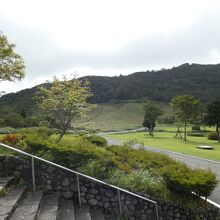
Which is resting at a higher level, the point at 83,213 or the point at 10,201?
the point at 10,201

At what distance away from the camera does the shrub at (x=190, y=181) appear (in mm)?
11266

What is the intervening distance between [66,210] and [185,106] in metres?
44.1

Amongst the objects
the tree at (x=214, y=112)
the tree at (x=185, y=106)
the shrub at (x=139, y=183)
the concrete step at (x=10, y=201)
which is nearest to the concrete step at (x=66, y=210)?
the concrete step at (x=10, y=201)

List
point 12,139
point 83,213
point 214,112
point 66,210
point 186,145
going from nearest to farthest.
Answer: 1. point 66,210
2. point 83,213
3. point 12,139
4. point 186,145
5. point 214,112

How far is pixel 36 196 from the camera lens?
915cm

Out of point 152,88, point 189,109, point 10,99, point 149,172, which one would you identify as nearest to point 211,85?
point 152,88

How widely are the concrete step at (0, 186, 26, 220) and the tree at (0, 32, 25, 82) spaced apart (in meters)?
18.1

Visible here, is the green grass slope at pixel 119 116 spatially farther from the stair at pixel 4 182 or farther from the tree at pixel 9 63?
the stair at pixel 4 182

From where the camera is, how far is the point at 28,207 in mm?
8141

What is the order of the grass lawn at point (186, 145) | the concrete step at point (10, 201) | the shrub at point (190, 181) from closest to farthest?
the concrete step at point (10, 201) → the shrub at point (190, 181) → the grass lawn at point (186, 145)

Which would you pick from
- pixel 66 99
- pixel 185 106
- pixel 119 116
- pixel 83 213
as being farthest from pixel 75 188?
pixel 119 116

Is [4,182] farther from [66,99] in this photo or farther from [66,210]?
[66,99]

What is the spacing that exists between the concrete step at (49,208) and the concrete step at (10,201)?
61 cm

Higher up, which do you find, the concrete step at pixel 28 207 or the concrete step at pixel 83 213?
the concrete step at pixel 28 207
